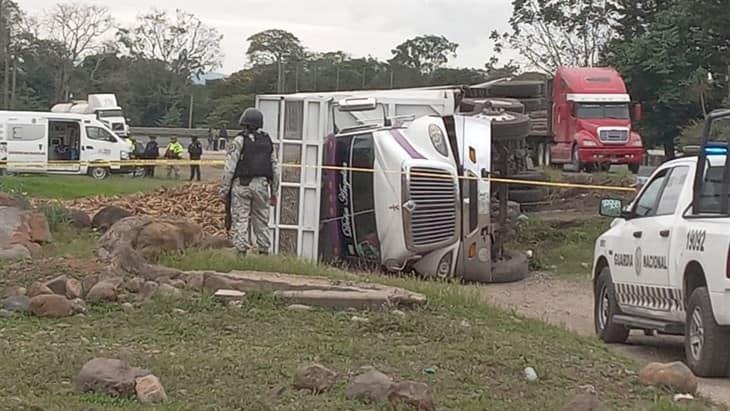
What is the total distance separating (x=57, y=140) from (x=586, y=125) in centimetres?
1830

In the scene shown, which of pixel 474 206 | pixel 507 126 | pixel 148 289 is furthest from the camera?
pixel 507 126

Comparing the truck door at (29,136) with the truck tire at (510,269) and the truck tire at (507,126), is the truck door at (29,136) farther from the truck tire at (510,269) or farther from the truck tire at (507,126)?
the truck tire at (510,269)

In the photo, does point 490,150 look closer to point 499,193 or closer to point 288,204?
point 499,193

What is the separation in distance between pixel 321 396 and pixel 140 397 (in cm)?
97

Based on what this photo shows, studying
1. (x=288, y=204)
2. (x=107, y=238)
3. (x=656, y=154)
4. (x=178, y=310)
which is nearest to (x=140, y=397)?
(x=178, y=310)

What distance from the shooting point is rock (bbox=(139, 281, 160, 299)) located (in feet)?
32.6

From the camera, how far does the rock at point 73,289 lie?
975 cm

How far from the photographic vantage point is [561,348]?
933 centimetres

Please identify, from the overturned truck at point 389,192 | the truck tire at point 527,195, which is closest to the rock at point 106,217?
the overturned truck at point 389,192

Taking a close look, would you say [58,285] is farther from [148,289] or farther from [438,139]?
[438,139]

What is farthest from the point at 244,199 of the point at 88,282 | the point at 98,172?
Result: the point at 98,172

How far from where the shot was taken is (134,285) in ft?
33.2

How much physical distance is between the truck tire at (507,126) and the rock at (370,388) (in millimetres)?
11648

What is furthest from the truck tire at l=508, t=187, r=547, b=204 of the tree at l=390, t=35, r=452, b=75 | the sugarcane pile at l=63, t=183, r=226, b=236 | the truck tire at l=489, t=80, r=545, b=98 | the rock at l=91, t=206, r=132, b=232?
the tree at l=390, t=35, r=452, b=75
